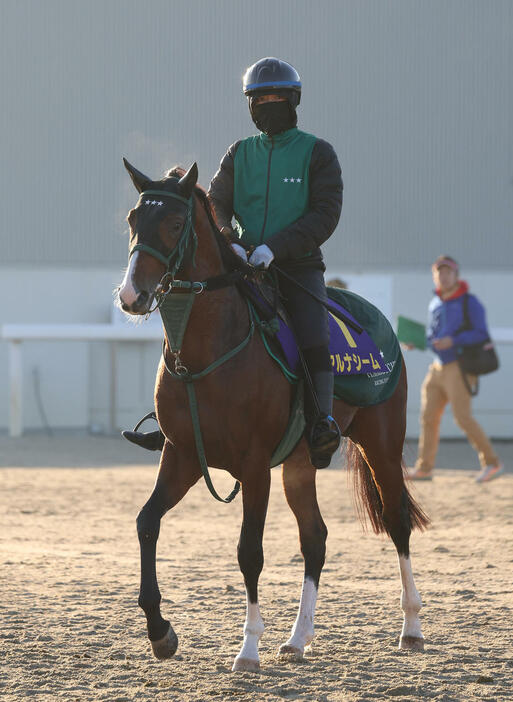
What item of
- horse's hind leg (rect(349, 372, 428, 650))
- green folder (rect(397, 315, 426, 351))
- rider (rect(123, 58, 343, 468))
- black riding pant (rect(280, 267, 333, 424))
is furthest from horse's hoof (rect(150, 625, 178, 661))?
green folder (rect(397, 315, 426, 351))

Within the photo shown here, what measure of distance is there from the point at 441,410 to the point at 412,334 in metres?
1.03

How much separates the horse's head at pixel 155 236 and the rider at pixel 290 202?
1.87ft

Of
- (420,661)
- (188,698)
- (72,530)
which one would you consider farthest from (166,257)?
(72,530)

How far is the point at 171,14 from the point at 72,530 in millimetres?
10759

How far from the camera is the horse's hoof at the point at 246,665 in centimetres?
528

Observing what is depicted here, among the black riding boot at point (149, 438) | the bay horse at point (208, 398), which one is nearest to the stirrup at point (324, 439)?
the bay horse at point (208, 398)

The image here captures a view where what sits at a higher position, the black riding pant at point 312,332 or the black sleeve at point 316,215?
the black sleeve at point 316,215

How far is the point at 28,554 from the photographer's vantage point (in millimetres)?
8344

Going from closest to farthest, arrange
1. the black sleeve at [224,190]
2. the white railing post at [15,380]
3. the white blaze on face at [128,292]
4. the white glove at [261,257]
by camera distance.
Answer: the white blaze on face at [128,292], the white glove at [261,257], the black sleeve at [224,190], the white railing post at [15,380]

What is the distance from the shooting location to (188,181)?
5.09m

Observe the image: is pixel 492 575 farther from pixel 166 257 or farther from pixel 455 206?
pixel 455 206

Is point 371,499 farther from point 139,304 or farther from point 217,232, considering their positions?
point 139,304

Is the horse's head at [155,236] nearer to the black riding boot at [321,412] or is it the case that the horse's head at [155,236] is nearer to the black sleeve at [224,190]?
the black sleeve at [224,190]

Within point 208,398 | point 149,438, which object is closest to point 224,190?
point 208,398
